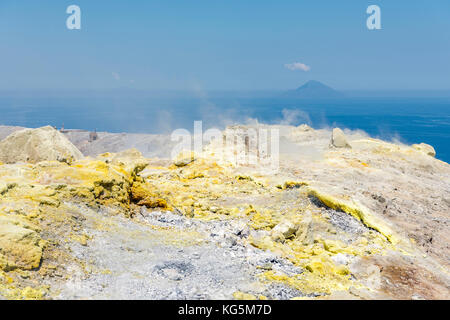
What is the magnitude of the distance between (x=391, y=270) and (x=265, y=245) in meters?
3.72

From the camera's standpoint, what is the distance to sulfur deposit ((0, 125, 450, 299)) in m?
8.31

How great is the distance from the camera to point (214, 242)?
1170 cm

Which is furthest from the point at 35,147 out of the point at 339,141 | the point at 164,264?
the point at 339,141

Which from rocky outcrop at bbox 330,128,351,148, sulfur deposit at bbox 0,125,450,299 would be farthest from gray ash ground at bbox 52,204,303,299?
rocky outcrop at bbox 330,128,351,148

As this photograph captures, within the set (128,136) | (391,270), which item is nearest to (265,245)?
(391,270)

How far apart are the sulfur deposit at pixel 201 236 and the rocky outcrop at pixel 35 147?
3.1 inches

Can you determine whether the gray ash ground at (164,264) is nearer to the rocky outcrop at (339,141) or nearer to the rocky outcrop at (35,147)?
the rocky outcrop at (35,147)

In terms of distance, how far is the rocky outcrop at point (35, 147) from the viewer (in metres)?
20.8

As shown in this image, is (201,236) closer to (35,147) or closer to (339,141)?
(35,147)

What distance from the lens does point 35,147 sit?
21.2 m

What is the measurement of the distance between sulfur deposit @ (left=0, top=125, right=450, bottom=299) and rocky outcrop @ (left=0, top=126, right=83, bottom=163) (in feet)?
0.25

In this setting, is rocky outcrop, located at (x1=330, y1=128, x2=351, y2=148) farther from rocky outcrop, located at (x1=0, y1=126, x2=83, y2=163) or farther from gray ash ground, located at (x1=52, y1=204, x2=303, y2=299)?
gray ash ground, located at (x1=52, y1=204, x2=303, y2=299)

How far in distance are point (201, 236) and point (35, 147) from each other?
13.7 meters
